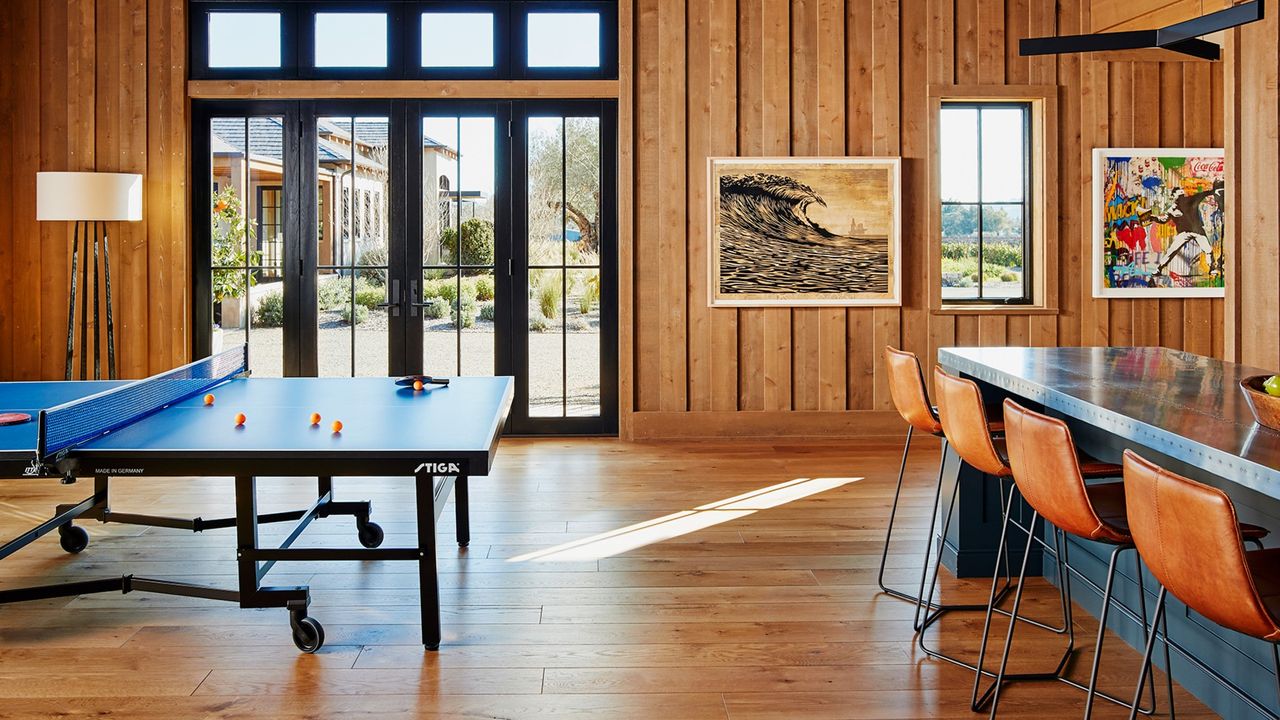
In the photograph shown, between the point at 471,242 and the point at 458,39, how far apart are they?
1.40 meters

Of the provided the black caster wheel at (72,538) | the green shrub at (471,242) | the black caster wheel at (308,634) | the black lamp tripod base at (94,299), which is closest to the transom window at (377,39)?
the green shrub at (471,242)

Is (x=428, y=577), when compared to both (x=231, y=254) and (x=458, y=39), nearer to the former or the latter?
(x=231, y=254)

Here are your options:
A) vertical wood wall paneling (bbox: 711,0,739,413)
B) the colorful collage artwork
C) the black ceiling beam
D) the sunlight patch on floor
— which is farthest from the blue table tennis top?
the colorful collage artwork

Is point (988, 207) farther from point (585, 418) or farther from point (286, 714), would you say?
point (286, 714)

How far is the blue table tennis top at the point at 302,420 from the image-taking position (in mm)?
2836

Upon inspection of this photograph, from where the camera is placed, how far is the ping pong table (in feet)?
9.21

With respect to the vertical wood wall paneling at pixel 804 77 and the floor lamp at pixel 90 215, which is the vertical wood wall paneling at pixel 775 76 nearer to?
the vertical wood wall paneling at pixel 804 77

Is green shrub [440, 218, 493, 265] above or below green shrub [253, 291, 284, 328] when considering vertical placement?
above

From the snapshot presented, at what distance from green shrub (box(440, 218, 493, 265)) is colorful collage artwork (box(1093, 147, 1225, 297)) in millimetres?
4261

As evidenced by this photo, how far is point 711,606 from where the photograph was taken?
11.8ft

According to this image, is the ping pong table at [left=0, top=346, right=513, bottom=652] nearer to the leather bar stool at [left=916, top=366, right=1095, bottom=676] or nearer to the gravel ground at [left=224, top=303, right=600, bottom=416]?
the leather bar stool at [left=916, top=366, right=1095, bottom=676]

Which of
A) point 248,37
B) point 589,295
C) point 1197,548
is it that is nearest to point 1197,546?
point 1197,548

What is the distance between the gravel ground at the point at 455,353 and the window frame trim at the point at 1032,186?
2.45 meters

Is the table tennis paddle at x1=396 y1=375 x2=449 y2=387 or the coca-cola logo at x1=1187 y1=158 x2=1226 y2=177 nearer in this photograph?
the table tennis paddle at x1=396 y1=375 x2=449 y2=387
